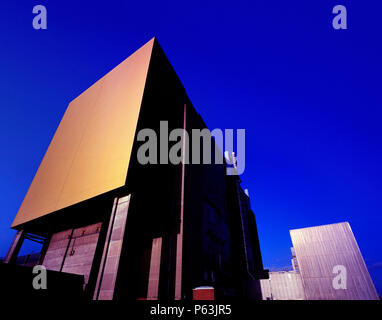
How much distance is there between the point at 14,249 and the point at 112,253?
13265 millimetres

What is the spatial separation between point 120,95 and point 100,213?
33.7 feet

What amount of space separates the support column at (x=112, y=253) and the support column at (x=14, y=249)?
12207mm

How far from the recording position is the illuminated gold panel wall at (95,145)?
13.7 m

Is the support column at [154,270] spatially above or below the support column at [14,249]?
below

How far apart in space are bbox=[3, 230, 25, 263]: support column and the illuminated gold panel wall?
1.36 meters

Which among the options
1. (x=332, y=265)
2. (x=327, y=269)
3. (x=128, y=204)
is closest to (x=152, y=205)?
(x=128, y=204)

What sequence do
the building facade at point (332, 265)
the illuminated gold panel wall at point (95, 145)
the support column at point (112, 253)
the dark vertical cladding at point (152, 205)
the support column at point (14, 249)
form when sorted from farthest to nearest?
the building facade at point (332, 265) < the support column at point (14, 249) < the illuminated gold panel wall at point (95, 145) < the dark vertical cladding at point (152, 205) < the support column at point (112, 253)

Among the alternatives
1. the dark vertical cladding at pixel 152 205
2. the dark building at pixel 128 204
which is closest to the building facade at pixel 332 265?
the dark building at pixel 128 204

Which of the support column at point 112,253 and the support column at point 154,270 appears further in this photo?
the support column at point 154,270

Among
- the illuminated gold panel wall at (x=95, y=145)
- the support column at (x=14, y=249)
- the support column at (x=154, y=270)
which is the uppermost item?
the illuminated gold panel wall at (x=95, y=145)

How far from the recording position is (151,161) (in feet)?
48.9

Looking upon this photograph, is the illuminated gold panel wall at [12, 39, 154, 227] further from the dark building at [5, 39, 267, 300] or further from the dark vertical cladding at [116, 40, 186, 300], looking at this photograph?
the dark vertical cladding at [116, 40, 186, 300]

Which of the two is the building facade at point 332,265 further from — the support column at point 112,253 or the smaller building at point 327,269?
the support column at point 112,253
